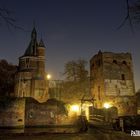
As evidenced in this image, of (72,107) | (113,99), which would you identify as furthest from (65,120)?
(113,99)

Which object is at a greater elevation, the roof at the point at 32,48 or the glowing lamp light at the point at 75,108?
the roof at the point at 32,48

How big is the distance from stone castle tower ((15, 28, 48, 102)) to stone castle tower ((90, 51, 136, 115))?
12456 mm

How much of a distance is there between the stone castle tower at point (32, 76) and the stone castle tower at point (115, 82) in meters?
12.5

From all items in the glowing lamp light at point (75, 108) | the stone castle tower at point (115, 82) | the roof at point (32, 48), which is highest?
the roof at point (32, 48)

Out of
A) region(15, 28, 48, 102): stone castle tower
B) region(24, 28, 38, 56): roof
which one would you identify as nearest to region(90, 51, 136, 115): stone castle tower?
region(15, 28, 48, 102): stone castle tower

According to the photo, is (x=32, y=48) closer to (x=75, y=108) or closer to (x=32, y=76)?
(x=32, y=76)

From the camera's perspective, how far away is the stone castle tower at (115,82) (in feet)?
116

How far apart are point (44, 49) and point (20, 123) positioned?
Result: 992 inches

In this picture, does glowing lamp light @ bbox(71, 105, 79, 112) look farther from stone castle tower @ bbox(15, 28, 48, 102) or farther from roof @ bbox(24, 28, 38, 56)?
roof @ bbox(24, 28, 38, 56)

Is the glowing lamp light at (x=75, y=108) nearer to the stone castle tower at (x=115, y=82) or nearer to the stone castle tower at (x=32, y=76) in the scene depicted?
the stone castle tower at (x=115, y=82)

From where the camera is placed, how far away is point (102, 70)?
36594 millimetres

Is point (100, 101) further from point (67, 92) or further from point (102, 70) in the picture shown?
point (67, 92)

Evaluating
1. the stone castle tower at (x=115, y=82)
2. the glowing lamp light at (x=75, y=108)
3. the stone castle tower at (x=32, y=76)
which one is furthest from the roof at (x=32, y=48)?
the glowing lamp light at (x=75, y=108)

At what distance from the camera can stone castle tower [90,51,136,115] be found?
3538 cm
